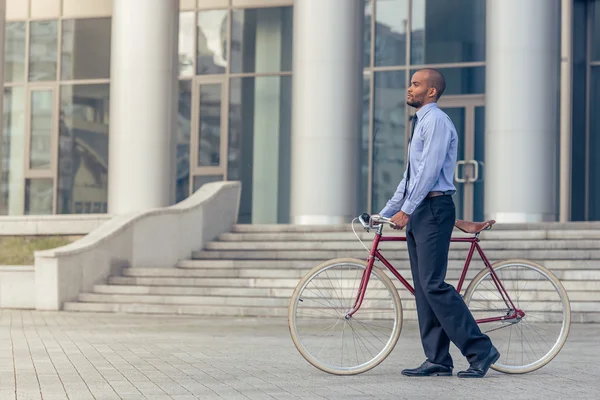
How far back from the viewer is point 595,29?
2597cm

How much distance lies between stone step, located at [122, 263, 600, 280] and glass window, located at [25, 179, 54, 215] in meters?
14.6

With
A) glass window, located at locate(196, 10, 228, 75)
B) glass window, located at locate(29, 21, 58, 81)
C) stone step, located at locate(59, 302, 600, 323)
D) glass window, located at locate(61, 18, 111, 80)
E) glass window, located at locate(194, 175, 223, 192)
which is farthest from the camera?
glass window, located at locate(29, 21, 58, 81)

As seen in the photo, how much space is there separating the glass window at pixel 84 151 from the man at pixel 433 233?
2383 centimetres

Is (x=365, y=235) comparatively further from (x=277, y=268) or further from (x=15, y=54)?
(x=15, y=54)

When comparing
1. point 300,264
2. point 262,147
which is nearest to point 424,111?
point 300,264

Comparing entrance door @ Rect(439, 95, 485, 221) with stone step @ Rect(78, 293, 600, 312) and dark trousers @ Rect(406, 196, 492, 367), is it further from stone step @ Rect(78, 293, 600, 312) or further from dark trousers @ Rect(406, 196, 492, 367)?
dark trousers @ Rect(406, 196, 492, 367)

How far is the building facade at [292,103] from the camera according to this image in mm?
19719

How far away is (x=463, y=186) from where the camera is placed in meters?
25.5

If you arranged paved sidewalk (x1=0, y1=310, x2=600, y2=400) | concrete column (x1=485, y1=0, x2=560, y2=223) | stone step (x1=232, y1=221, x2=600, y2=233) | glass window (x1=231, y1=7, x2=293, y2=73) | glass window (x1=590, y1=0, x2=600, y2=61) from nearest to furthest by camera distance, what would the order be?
paved sidewalk (x1=0, y1=310, x2=600, y2=400) < stone step (x1=232, y1=221, x2=600, y2=233) < concrete column (x1=485, y1=0, x2=560, y2=223) < glass window (x1=590, y1=0, x2=600, y2=61) < glass window (x1=231, y1=7, x2=293, y2=73)

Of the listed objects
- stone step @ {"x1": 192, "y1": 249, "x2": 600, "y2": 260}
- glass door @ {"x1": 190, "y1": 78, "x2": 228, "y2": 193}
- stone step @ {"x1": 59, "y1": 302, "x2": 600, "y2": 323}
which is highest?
glass door @ {"x1": 190, "y1": 78, "x2": 228, "y2": 193}

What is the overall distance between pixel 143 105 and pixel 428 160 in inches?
581

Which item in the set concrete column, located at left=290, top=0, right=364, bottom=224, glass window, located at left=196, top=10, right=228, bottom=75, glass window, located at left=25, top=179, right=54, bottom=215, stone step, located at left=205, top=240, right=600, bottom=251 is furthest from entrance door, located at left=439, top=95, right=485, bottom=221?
glass window, located at left=25, top=179, right=54, bottom=215

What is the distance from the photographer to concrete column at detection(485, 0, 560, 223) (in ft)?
64.0

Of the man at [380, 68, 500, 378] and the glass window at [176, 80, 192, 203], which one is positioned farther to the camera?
the glass window at [176, 80, 192, 203]
